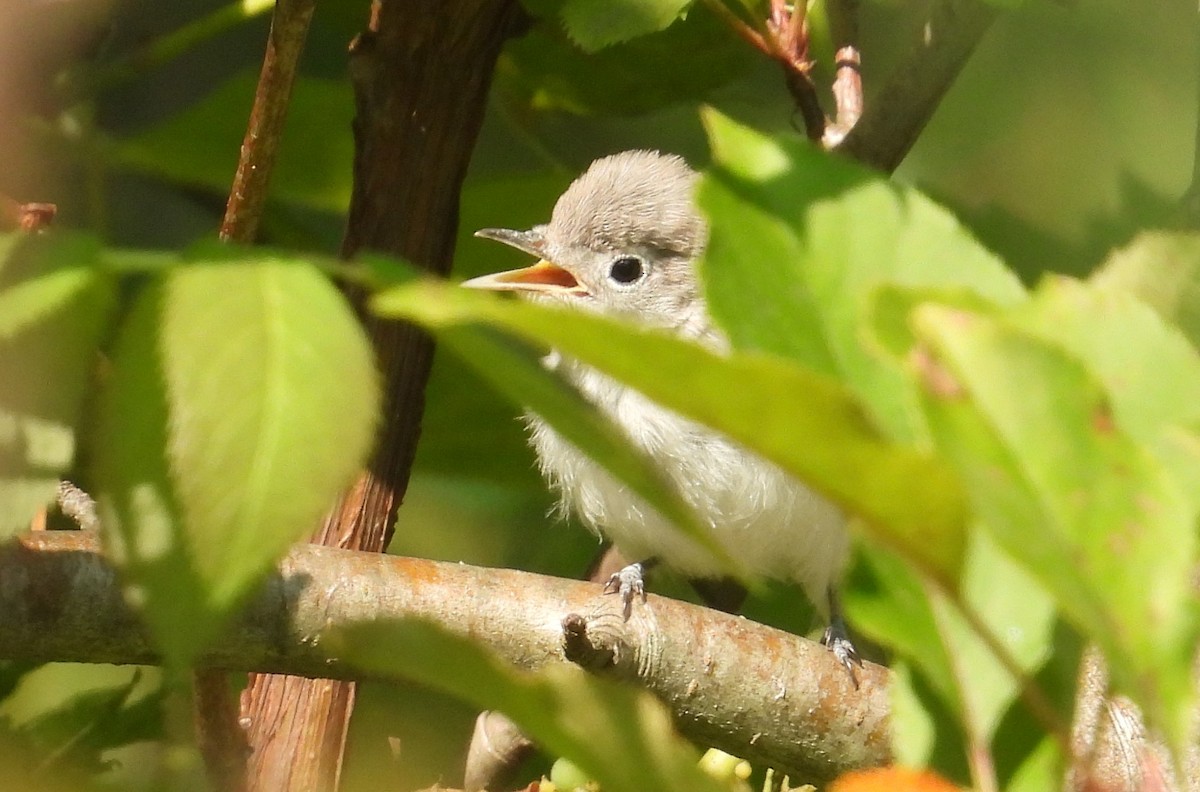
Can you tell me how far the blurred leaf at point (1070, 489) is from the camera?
1.22 feet

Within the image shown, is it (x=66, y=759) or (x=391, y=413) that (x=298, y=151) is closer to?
(x=391, y=413)

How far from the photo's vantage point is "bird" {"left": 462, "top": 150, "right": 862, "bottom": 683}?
64.1 inches

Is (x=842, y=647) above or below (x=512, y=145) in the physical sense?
below

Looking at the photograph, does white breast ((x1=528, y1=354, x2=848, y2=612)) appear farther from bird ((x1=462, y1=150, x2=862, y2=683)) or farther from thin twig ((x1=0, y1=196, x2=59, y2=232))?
thin twig ((x1=0, y1=196, x2=59, y2=232))

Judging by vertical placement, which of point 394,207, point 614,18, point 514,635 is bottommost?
point 514,635

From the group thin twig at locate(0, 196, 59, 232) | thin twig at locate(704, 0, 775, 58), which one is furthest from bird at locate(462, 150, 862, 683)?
thin twig at locate(0, 196, 59, 232)

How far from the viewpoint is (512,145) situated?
2.07m

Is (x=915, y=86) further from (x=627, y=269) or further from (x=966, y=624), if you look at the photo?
(x=966, y=624)

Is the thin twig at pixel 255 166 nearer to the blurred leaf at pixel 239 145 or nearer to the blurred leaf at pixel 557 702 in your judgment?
the blurred leaf at pixel 239 145

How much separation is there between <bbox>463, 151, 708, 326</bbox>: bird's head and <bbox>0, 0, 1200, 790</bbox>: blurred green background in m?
0.06

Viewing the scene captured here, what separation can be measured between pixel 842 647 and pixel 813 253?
3.25ft

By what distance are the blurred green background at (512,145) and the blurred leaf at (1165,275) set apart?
0.48 meters

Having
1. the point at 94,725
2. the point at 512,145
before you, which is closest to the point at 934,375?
the point at 94,725

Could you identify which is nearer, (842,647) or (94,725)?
(94,725)
